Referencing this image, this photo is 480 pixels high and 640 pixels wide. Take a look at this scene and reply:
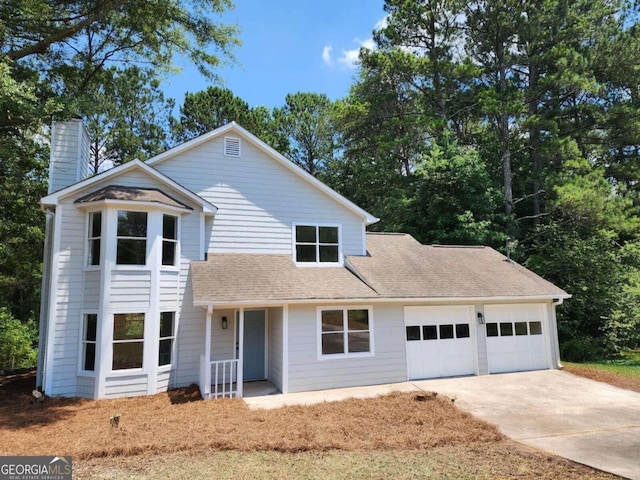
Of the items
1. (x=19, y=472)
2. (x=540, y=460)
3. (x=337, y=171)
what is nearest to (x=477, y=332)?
(x=540, y=460)

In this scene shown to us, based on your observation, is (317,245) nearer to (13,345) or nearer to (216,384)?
(216,384)

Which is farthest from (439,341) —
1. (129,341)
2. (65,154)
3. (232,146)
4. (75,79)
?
(75,79)

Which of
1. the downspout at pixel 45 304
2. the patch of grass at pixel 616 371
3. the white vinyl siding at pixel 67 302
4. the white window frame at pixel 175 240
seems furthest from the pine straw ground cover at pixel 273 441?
the patch of grass at pixel 616 371

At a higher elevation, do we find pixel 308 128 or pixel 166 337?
pixel 308 128

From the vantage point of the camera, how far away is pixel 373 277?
40.2ft

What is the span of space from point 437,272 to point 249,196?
7.03 metres

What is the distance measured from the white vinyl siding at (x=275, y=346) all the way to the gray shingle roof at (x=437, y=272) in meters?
3.02

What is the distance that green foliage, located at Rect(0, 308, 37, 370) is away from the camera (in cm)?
2036

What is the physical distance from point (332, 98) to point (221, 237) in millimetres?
22159

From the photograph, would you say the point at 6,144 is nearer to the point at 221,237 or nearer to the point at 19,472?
the point at 221,237

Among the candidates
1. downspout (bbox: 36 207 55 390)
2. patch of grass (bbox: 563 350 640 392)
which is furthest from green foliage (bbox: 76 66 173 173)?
patch of grass (bbox: 563 350 640 392)

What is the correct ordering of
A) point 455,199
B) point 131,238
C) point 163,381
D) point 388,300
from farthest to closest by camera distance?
point 455,199, point 388,300, point 163,381, point 131,238

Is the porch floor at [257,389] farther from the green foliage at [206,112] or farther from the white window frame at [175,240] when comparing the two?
the green foliage at [206,112]

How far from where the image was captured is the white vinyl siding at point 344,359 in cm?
1041
